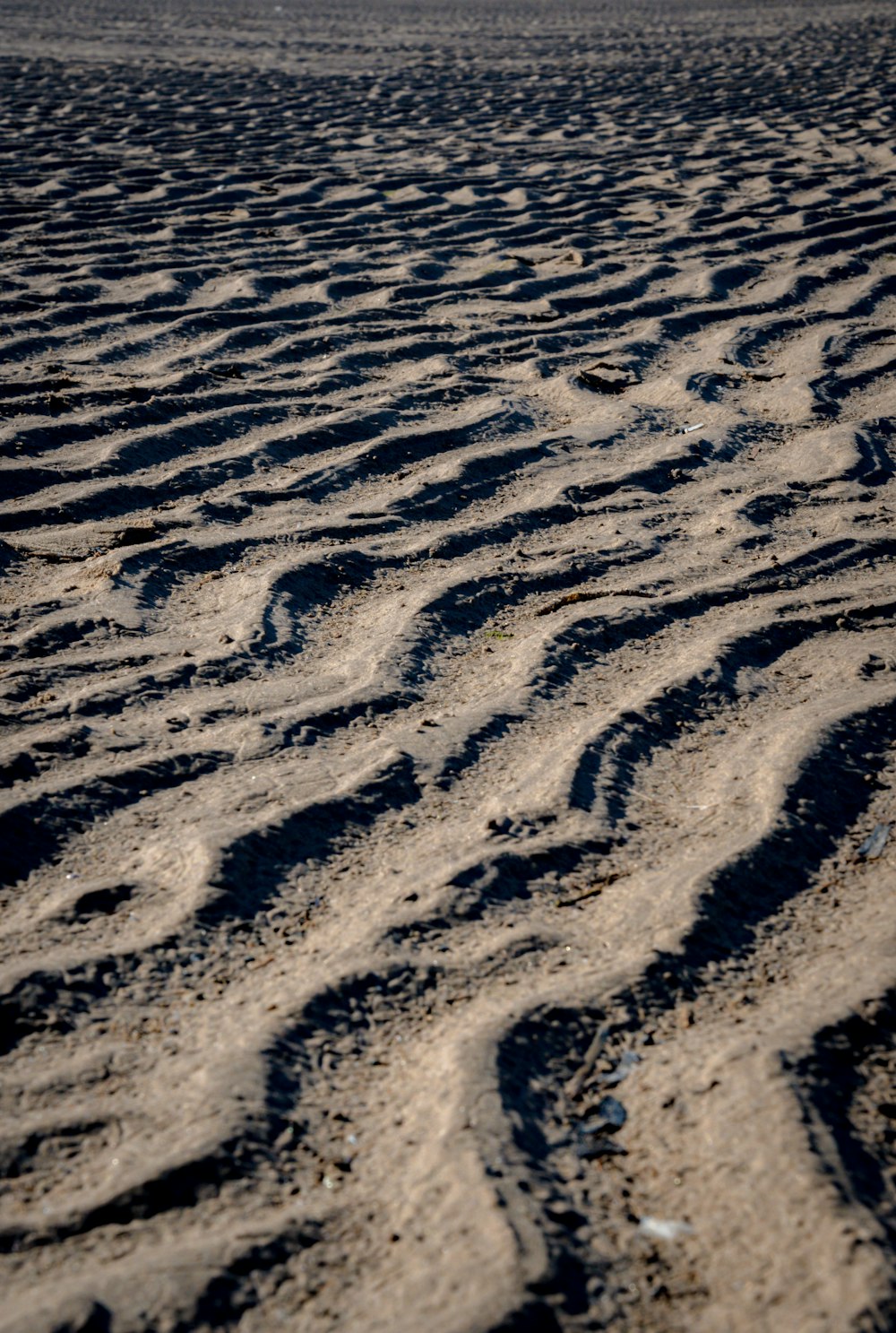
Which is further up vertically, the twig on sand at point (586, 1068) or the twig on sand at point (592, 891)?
the twig on sand at point (592, 891)

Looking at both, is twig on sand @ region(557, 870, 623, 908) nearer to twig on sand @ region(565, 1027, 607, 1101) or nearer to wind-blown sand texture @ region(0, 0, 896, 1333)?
wind-blown sand texture @ region(0, 0, 896, 1333)

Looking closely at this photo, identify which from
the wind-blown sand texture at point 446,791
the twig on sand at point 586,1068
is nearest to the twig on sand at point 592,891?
the wind-blown sand texture at point 446,791

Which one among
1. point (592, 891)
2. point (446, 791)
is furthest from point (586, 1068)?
point (446, 791)

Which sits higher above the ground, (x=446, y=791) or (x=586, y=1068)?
(x=446, y=791)

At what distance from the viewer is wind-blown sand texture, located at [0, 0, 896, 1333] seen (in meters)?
1.28

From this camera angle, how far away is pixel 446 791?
195 centimetres

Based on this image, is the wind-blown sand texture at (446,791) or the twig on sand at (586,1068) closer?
the wind-blown sand texture at (446,791)

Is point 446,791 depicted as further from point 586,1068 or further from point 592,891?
point 586,1068

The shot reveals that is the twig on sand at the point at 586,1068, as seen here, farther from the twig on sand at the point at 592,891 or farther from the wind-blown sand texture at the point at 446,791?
the twig on sand at the point at 592,891

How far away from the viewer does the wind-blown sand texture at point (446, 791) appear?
4.19 feet

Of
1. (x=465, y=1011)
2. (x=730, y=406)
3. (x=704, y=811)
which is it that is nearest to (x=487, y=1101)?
(x=465, y=1011)

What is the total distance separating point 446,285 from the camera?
449 centimetres

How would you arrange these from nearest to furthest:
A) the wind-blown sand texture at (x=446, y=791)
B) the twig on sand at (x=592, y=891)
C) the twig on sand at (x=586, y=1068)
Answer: the wind-blown sand texture at (x=446, y=791)
the twig on sand at (x=586, y=1068)
the twig on sand at (x=592, y=891)

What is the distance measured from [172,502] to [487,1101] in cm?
191
